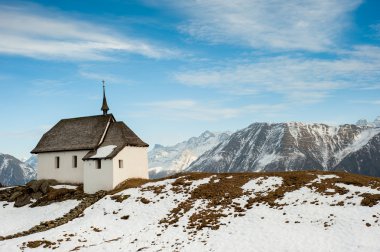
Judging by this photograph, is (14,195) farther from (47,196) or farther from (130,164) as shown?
(130,164)

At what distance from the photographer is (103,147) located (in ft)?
196

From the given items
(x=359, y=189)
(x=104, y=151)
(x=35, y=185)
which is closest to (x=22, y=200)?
(x=35, y=185)

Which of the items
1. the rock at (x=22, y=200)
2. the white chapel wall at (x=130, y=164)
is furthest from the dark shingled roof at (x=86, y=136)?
the rock at (x=22, y=200)

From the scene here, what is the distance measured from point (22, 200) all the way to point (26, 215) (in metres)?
6.58

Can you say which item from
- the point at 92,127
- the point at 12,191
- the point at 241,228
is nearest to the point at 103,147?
the point at 92,127

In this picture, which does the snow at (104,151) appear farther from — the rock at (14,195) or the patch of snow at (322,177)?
the patch of snow at (322,177)

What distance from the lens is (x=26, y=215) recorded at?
2035 inches

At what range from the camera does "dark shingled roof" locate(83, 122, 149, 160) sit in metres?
58.4

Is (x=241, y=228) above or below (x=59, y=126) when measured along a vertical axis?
below

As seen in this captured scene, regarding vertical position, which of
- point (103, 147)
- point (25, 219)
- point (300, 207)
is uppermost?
point (103, 147)

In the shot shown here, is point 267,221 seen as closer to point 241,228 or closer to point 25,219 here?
point 241,228

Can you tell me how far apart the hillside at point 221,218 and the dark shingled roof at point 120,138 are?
858 cm

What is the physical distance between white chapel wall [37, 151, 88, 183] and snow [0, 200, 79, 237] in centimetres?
875

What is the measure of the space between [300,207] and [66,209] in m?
29.3
